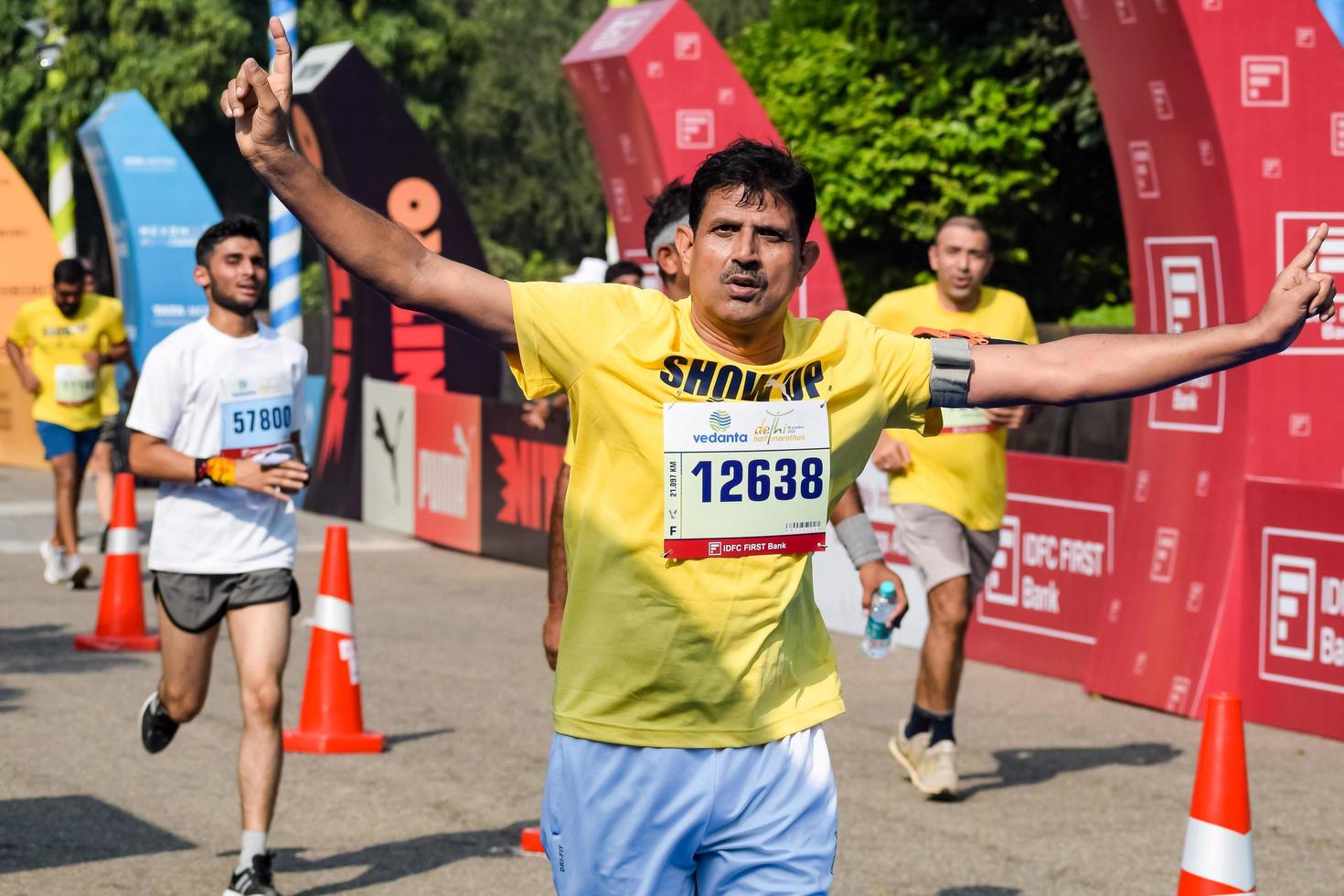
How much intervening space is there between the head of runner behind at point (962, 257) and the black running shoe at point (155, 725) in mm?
3313

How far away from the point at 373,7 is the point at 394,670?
3725 centimetres

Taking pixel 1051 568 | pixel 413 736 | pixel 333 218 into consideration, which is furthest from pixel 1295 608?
pixel 333 218

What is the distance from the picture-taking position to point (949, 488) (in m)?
8.01

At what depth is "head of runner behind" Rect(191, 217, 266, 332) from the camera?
6.55 m

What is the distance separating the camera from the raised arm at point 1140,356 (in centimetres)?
356

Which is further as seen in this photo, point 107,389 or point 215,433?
point 107,389

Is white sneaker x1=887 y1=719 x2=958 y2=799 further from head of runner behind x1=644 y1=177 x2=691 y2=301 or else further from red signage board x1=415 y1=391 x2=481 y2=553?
red signage board x1=415 y1=391 x2=481 y2=553

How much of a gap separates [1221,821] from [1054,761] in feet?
12.7

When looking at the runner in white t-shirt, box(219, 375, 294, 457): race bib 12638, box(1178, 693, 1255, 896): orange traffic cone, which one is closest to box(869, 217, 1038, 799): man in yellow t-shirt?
box(219, 375, 294, 457): race bib 12638

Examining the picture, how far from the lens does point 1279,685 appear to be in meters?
9.11

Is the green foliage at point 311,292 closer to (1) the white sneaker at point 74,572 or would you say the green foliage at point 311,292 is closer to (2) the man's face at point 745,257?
(1) the white sneaker at point 74,572

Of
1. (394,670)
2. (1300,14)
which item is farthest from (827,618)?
(1300,14)

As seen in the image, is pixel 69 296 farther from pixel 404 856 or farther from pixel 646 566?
pixel 646 566

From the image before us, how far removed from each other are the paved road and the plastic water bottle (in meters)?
0.97
